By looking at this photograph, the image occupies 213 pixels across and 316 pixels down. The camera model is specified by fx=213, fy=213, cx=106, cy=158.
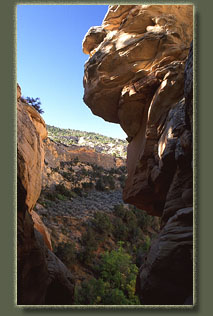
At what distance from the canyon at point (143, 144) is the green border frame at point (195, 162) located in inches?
10.1

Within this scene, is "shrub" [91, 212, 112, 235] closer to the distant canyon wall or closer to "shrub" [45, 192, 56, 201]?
"shrub" [45, 192, 56, 201]

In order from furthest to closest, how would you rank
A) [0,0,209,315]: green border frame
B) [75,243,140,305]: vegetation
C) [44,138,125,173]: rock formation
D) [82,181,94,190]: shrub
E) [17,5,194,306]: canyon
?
[44,138,125,173]: rock formation < [82,181,94,190]: shrub < [75,243,140,305]: vegetation < [17,5,194,306]: canyon < [0,0,209,315]: green border frame

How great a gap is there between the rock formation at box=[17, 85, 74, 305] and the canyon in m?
0.02

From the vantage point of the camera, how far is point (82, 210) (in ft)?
51.5

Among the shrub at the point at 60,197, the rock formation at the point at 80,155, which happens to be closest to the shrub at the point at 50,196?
the shrub at the point at 60,197

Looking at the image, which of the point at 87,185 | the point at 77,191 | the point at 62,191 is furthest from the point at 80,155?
the point at 62,191

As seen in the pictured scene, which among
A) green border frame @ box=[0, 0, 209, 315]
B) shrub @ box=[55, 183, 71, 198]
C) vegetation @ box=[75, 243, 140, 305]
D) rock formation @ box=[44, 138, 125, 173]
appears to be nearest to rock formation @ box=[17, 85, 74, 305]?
green border frame @ box=[0, 0, 209, 315]

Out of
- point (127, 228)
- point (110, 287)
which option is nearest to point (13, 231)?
point (110, 287)

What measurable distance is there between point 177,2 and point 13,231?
12.7 ft

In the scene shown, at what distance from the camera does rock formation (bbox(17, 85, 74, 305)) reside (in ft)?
11.0

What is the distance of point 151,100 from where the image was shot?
686 cm

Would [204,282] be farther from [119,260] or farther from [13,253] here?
[119,260]

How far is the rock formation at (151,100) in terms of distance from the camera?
3974 millimetres

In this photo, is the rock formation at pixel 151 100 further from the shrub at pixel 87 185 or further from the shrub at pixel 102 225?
the shrub at pixel 87 185
